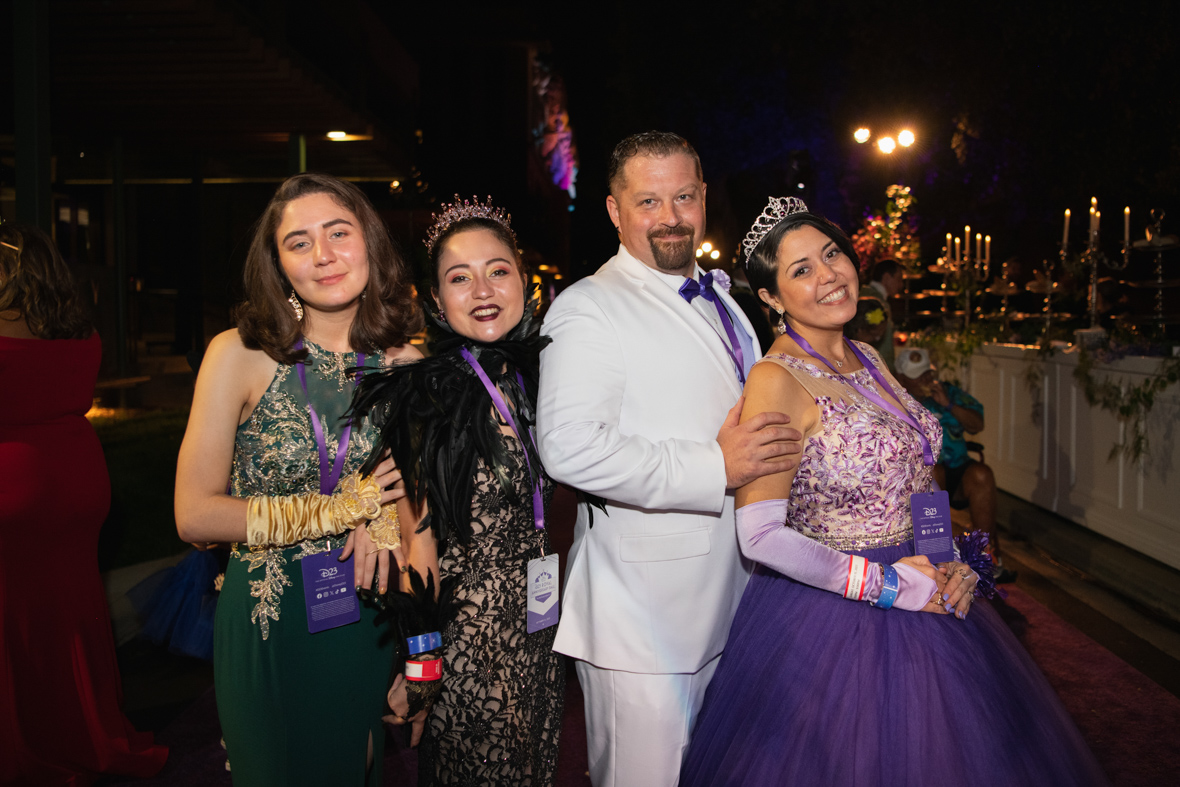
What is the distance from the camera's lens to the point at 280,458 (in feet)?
6.11

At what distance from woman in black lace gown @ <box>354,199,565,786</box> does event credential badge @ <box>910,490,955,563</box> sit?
0.88m

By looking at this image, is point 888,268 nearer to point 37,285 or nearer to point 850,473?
point 850,473

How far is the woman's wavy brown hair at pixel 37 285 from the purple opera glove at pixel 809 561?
2.38m

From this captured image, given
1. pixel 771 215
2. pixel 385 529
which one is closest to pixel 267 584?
pixel 385 529

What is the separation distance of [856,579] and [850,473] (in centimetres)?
25

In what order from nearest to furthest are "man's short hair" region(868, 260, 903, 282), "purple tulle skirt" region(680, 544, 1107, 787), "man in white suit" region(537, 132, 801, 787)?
1. "purple tulle skirt" region(680, 544, 1107, 787)
2. "man in white suit" region(537, 132, 801, 787)
3. "man's short hair" region(868, 260, 903, 282)

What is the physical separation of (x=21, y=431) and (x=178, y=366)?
22.8 feet

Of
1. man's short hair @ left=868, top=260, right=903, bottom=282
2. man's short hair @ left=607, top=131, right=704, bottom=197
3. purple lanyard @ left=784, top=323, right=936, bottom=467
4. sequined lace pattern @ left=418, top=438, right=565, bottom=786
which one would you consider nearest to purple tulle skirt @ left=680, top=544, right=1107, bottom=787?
purple lanyard @ left=784, top=323, right=936, bottom=467

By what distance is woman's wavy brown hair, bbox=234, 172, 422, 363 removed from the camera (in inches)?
75.1

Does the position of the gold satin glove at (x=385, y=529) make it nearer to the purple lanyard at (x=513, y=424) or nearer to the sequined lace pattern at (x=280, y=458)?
the sequined lace pattern at (x=280, y=458)

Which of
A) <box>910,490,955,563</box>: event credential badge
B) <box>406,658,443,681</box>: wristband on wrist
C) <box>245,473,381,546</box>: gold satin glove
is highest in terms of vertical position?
<box>245,473,381,546</box>: gold satin glove

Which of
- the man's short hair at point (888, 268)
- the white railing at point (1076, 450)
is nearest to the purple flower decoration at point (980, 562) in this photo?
the white railing at point (1076, 450)

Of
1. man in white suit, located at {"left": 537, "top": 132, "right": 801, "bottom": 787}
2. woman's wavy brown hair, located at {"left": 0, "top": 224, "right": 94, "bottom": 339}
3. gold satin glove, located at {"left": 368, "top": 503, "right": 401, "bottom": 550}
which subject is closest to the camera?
man in white suit, located at {"left": 537, "top": 132, "right": 801, "bottom": 787}

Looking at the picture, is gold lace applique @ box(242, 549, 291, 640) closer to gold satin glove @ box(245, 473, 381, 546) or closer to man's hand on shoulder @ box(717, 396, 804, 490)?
gold satin glove @ box(245, 473, 381, 546)
